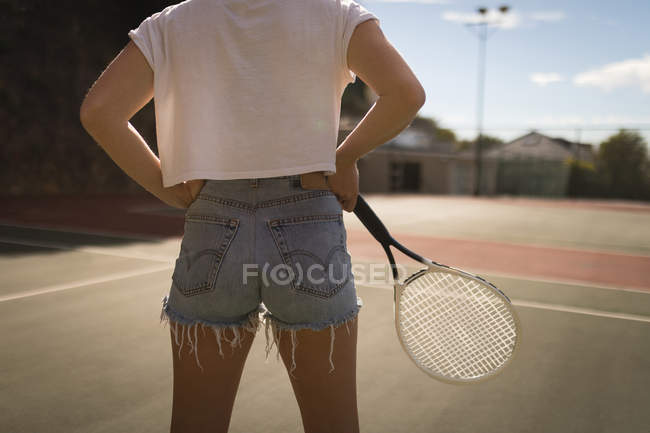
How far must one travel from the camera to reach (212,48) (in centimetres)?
103

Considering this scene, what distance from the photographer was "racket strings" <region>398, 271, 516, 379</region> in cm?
174

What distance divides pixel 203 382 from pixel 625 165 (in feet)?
78.7

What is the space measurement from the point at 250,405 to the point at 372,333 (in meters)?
1.30

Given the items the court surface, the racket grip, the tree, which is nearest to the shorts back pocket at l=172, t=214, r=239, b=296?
the racket grip

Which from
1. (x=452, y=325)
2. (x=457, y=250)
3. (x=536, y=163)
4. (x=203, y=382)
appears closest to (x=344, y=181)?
(x=203, y=382)

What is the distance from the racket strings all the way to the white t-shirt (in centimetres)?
85

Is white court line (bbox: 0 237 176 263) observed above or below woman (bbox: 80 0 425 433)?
below

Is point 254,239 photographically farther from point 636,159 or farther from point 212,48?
point 636,159

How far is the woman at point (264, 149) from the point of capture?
1017 millimetres

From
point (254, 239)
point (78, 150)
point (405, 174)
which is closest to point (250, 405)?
point (254, 239)

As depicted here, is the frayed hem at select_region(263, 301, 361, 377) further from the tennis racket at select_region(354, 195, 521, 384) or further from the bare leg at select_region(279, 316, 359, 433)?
the tennis racket at select_region(354, 195, 521, 384)

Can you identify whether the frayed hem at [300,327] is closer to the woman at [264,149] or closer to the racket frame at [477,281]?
the woman at [264,149]

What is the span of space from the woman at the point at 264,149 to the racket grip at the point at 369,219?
0.19m

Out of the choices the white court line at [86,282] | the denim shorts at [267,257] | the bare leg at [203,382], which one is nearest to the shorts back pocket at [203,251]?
the denim shorts at [267,257]
